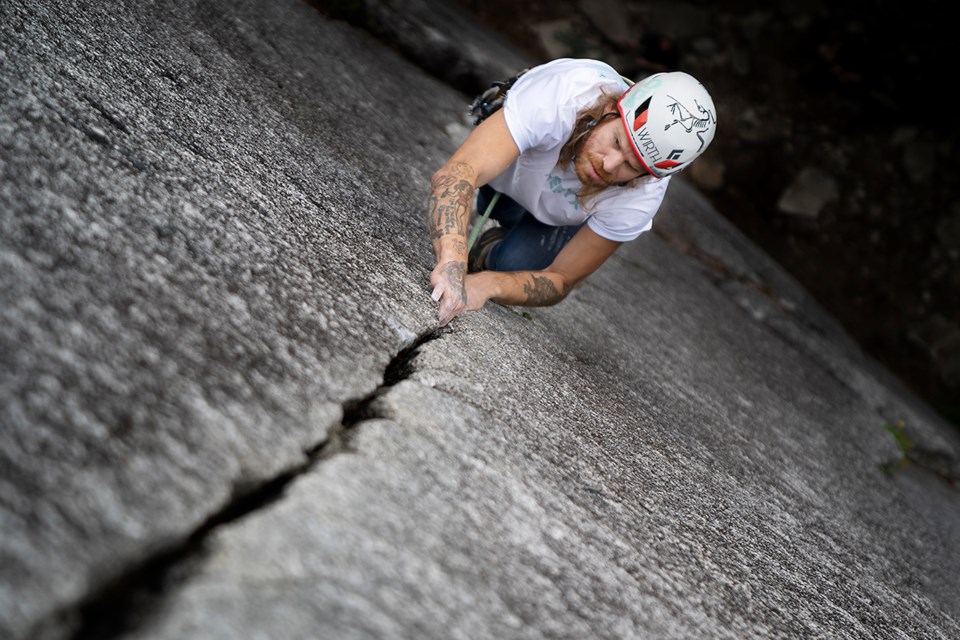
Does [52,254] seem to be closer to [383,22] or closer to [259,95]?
[259,95]

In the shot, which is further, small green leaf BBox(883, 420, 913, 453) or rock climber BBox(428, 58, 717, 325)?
small green leaf BBox(883, 420, 913, 453)

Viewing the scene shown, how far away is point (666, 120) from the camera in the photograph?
5.18 ft

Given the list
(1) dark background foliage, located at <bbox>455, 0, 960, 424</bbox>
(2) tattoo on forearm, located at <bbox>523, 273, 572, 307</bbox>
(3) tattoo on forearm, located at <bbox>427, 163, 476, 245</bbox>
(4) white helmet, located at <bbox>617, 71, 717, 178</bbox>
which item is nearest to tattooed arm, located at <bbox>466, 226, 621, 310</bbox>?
(2) tattoo on forearm, located at <bbox>523, 273, 572, 307</bbox>

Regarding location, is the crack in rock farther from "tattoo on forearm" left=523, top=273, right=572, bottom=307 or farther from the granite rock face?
"tattoo on forearm" left=523, top=273, right=572, bottom=307

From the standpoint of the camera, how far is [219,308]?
3.69 feet

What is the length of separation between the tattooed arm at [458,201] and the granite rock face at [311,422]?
0.20ft

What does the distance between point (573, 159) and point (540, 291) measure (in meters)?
0.30

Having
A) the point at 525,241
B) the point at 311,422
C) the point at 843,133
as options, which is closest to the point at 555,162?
the point at 525,241

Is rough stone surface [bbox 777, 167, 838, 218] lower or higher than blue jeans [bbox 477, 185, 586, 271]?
higher

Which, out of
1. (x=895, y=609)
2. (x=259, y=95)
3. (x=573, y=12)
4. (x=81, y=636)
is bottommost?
(x=81, y=636)

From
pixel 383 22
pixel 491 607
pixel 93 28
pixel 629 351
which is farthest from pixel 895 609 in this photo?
pixel 383 22

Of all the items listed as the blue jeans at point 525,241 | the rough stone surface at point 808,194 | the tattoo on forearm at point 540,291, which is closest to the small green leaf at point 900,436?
the blue jeans at point 525,241

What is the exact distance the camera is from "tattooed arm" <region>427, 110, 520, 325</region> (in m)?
1.52

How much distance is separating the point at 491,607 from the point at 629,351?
1232 millimetres
